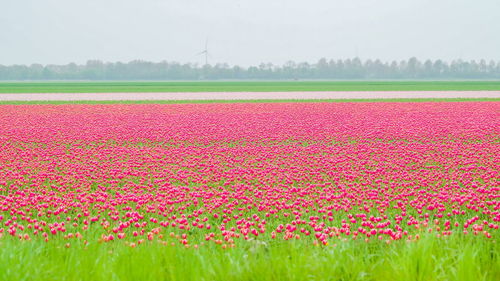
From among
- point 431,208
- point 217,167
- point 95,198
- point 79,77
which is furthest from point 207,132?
point 79,77

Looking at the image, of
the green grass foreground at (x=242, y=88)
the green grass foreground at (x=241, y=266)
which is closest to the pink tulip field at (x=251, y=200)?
the green grass foreground at (x=241, y=266)

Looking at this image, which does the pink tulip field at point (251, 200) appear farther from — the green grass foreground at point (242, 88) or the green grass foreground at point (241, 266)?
the green grass foreground at point (242, 88)

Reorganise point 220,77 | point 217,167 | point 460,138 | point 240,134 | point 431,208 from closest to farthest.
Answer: point 431,208, point 217,167, point 460,138, point 240,134, point 220,77

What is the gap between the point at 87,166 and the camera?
12.9 meters

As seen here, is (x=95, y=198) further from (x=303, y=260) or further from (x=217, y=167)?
(x=303, y=260)

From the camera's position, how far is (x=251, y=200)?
9414 mm

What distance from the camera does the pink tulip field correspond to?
5316mm

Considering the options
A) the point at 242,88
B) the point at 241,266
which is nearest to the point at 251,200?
the point at 241,266

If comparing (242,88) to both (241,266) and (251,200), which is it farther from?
(241,266)

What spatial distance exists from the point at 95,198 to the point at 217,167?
12.7ft

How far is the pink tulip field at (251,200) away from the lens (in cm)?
532

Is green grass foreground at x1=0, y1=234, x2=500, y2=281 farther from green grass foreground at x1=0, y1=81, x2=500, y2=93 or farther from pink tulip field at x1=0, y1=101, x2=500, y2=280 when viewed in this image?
green grass foreground at x1=0, y1=81, x2=500, y2=93

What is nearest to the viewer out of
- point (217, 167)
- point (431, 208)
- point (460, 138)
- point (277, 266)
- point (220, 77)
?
point (277, 266)

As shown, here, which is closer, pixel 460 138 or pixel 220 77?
pixel 460 138
